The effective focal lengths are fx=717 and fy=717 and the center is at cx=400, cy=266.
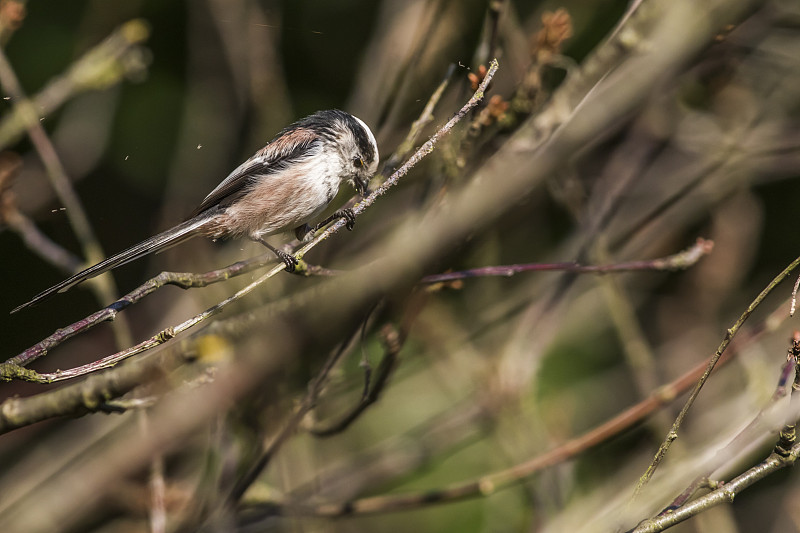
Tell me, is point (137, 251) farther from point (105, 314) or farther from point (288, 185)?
point (288, 185)

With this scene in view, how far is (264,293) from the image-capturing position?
2.35 m

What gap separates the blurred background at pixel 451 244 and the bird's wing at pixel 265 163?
160 mm

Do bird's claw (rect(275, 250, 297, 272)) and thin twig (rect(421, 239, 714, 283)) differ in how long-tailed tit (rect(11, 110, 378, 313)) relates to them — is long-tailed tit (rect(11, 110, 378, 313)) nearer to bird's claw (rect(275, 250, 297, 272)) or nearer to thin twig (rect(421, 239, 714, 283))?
bird's claw (rect(275, 250, 297, 272))

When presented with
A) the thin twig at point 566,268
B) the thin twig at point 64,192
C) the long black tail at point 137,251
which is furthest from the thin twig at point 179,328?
the thin twig at point 64,192

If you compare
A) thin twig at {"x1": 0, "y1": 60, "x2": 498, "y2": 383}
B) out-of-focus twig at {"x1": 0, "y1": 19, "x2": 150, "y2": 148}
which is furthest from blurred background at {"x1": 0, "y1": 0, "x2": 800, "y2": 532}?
thin twig at {"x1": 0, "y1": 60, "x2": 498, "y2": 383}

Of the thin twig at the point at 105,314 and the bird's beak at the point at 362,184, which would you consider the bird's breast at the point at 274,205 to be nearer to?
the bird's beak at the point at 362,184

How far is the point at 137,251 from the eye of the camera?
60.8 inches

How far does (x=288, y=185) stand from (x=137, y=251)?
408 millimetres

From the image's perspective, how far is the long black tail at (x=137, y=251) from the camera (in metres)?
1.38

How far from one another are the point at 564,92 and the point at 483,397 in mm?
1183

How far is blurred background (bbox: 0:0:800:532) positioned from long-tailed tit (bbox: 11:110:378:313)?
109mm

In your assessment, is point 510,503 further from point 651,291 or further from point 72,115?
point 72,115

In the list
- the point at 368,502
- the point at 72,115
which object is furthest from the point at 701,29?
the point at 72,115

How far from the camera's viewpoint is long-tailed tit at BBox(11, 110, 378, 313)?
1.67 meters
